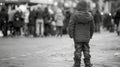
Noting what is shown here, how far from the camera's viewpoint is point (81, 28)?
37.2ft

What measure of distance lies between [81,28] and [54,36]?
23021 mm

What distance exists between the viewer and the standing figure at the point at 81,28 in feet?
36.9

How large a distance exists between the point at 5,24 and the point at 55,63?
20.9m

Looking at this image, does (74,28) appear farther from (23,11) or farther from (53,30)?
(53,30)

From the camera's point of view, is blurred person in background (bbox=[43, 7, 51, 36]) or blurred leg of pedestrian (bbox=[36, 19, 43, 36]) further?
blurred leg of pedestrian (bbox=[36, 19, 43, 36])

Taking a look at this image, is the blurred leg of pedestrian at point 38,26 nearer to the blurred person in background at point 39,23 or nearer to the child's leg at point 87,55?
the blurred person in background at point 39,23

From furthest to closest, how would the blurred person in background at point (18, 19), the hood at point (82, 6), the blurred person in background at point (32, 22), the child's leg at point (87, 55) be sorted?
the blurred person in background at point (18, 19) < the blurred person in background at point (32, 22) < the child's leg at point (87, 55) < the hood at point (82, 6)

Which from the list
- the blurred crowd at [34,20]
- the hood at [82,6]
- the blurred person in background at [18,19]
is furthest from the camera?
the blurred person in background at [18,19]

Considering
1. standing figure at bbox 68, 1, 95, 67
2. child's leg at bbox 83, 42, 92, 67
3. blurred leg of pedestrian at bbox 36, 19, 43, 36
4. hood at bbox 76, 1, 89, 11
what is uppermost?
hood at bbox 76, 1, 89, 11

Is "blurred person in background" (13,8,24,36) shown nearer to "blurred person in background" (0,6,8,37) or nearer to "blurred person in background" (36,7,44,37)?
"blurred person in background" (0,6,8,37)

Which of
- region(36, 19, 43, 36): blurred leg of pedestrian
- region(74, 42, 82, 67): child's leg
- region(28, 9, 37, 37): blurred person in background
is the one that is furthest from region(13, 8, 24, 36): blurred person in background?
region(74, 42, 82, 67): child's leg

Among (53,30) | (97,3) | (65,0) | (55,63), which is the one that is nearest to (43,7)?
(53,30)

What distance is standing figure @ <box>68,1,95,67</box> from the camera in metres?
11.2

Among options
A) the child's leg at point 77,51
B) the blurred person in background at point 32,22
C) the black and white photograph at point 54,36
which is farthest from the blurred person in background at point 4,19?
the child's leg at point 77,51
